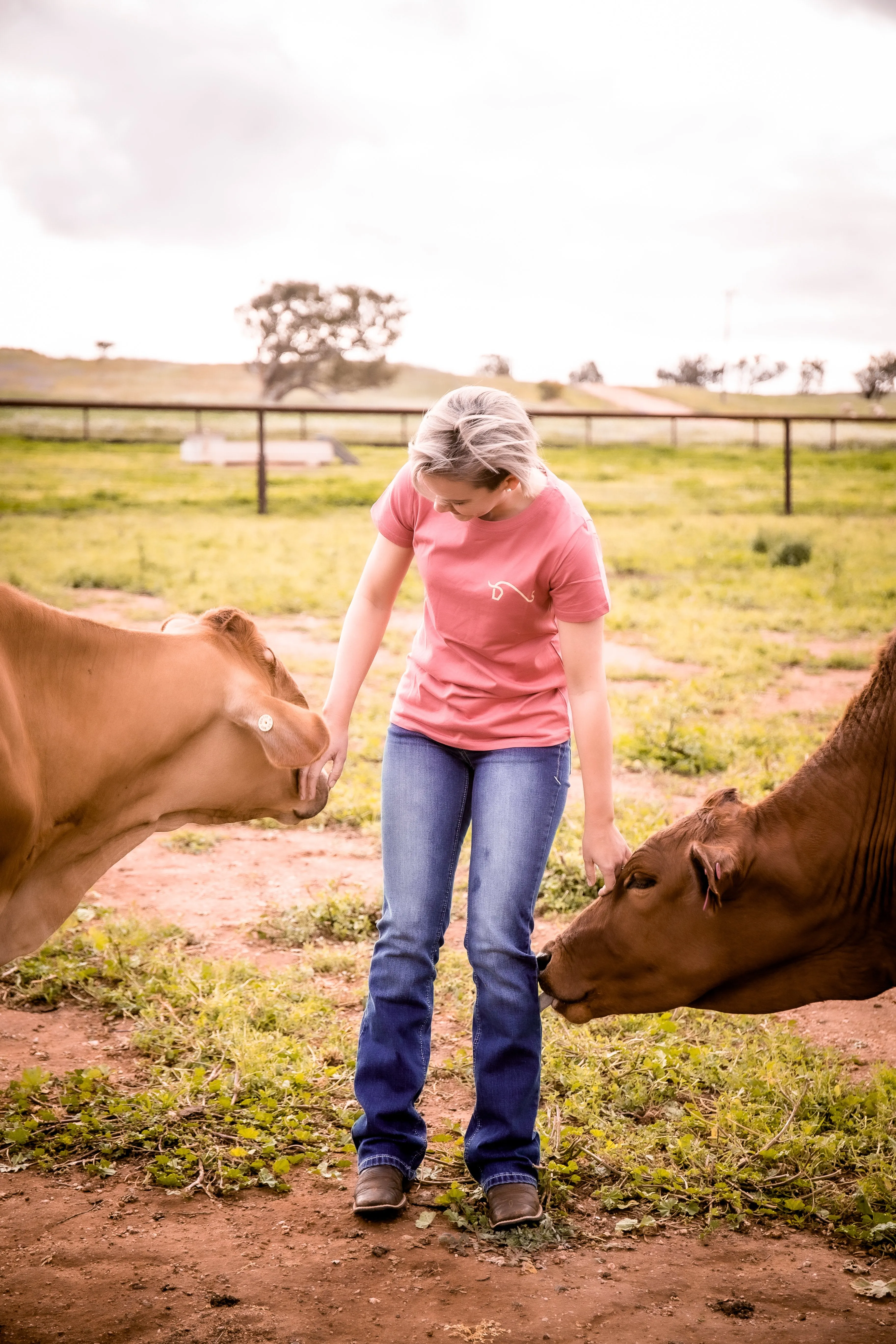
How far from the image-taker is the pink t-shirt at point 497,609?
306 centimetres

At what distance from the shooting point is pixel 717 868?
119 inches

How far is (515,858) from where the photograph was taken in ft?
10.1

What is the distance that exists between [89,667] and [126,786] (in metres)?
0.32

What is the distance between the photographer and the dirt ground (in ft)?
9.16

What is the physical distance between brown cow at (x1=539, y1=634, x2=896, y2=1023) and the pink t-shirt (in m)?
0.50

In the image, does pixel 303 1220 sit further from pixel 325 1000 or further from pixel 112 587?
pixel 112 587

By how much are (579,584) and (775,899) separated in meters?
0.97

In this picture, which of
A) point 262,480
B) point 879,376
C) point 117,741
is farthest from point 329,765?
point 879,376

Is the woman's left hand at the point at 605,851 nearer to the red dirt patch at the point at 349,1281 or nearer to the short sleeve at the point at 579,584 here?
the short sleeve at the point at 579,584

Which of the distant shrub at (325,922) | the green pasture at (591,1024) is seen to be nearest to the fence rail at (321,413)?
the green pasture at (591,1024)

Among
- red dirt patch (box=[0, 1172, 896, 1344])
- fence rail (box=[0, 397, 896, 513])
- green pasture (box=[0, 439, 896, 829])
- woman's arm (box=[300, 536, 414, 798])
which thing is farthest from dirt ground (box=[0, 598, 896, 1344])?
fence rail (box=[0, 397, 896, 513])

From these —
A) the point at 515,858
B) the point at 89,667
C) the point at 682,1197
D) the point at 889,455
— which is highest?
the point at 889,455

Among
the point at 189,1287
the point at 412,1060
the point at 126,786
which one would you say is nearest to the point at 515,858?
the point at 412,1060

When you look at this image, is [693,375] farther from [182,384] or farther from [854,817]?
[854,817]
